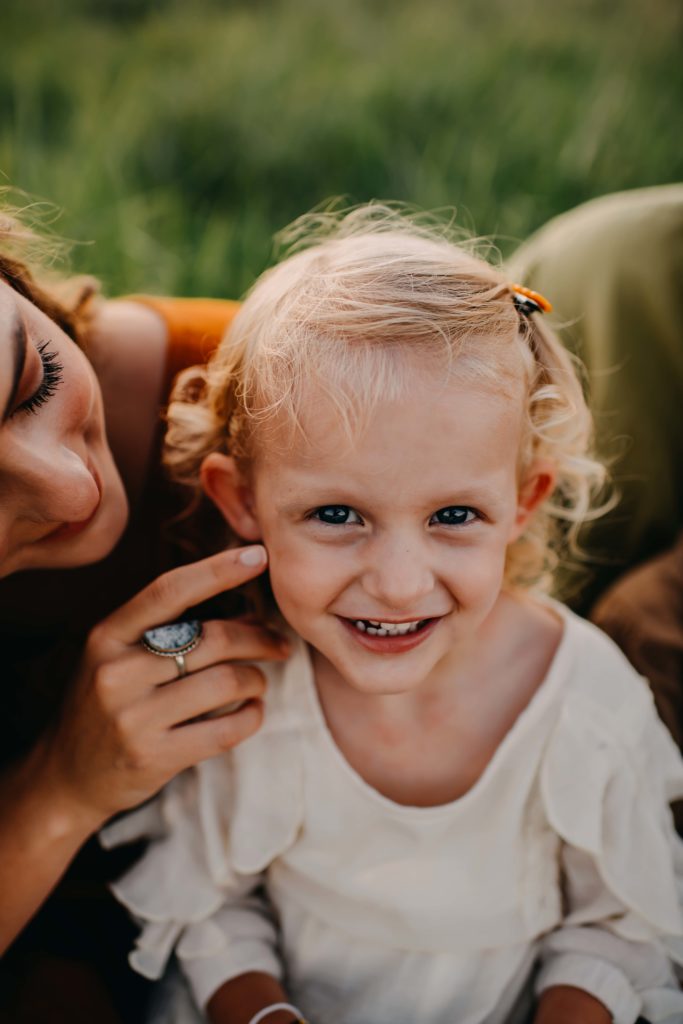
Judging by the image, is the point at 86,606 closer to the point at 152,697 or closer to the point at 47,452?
the point at 152,697

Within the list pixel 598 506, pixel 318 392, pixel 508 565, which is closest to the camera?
pixel 318 392

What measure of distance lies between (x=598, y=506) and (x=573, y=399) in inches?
27.0

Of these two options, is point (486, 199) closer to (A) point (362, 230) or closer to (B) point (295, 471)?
(A) point (362, 230)

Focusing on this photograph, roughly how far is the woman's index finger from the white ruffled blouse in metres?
0.25

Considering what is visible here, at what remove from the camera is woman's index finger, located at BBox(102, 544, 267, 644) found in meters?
1.30

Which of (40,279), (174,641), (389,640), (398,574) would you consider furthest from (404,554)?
(40,279)

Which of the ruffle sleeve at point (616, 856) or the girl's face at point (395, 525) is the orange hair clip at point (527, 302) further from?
the ruffle sleeve at point (616, 856)

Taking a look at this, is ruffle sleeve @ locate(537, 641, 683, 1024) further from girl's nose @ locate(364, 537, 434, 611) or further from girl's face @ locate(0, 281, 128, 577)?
girl's face @ locate(0, 281, 128, 577)

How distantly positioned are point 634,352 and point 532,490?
716 mm

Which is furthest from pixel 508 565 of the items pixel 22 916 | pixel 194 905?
pixel 22 916

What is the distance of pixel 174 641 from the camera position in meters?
1.38

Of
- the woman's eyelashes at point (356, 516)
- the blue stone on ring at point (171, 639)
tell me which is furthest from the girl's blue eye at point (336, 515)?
the blue stone on ring at point (171, 639)

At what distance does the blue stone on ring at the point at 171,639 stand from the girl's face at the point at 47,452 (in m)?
0.15

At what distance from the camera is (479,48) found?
4.09m
